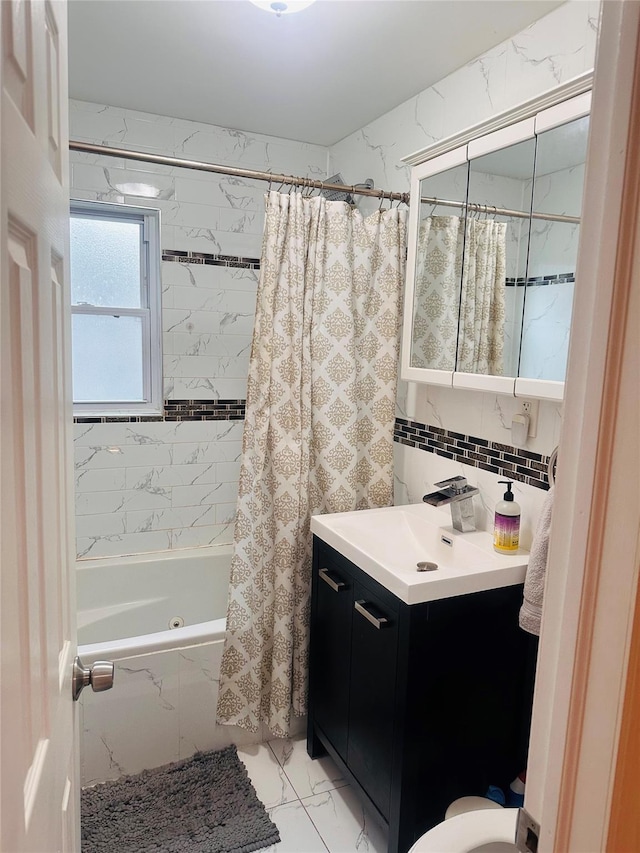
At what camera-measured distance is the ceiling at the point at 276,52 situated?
5.87ft

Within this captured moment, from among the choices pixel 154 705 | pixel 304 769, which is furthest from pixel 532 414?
pixel 154 705

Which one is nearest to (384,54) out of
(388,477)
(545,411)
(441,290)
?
(441,290)

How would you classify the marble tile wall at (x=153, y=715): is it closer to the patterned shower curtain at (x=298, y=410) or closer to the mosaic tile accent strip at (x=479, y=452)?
the patterned shower curtain at (x=298, y=410)

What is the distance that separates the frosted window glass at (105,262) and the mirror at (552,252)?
6.31 ft

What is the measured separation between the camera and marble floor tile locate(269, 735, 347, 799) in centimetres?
207

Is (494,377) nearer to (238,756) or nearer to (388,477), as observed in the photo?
(388,477)

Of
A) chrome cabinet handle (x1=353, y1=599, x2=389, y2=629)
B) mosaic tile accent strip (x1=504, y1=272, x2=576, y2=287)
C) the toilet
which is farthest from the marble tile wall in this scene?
mosaic tile accent strip (x1=504, y1=272, x2=576, y2=287)

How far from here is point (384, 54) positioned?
6.66ft

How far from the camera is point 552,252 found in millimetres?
1638

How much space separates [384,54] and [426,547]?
1734 millimetres

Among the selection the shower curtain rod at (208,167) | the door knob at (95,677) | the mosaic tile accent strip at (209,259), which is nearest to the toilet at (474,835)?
the door knob at (95,677)

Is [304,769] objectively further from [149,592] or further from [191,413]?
[191,413]

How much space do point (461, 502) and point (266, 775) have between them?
123cm

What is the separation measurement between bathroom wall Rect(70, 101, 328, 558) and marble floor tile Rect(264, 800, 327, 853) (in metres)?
1.36
